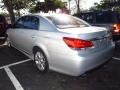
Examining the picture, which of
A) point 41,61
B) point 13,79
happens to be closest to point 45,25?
point 41,61

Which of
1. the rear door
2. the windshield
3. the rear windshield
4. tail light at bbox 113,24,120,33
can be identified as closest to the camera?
the windshield

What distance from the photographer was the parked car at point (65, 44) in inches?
177

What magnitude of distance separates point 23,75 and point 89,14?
225 inches

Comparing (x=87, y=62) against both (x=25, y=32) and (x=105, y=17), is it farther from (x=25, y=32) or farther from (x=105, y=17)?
(x=105, y=17)

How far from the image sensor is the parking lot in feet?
15.7

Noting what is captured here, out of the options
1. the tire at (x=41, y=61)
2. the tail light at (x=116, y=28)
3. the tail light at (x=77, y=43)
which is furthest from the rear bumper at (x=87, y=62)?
the tail light at (x=116, y=28)

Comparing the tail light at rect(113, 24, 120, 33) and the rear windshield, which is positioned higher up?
the rear windshield

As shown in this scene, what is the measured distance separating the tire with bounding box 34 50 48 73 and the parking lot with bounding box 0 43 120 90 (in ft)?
0.53

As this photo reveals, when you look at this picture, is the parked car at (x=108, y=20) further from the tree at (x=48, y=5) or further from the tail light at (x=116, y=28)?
the tree at (x=48, y=5)

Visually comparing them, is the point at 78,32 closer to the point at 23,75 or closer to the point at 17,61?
the point at 23,75

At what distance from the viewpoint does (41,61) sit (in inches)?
220

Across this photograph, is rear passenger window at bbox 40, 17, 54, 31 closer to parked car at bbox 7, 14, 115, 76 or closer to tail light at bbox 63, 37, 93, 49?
parked car at bbox 7, 14, 115, 76

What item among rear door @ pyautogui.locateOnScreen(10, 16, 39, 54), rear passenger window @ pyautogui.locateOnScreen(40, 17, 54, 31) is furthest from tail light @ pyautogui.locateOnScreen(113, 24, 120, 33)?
rear passenger window @ pyautogui.locateOnScreen(40, 17, 54, 31)

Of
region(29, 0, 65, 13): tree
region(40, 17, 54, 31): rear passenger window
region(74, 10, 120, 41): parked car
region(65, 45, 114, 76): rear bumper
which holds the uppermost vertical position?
region(40, 17, 54, 31): rear passenger window
